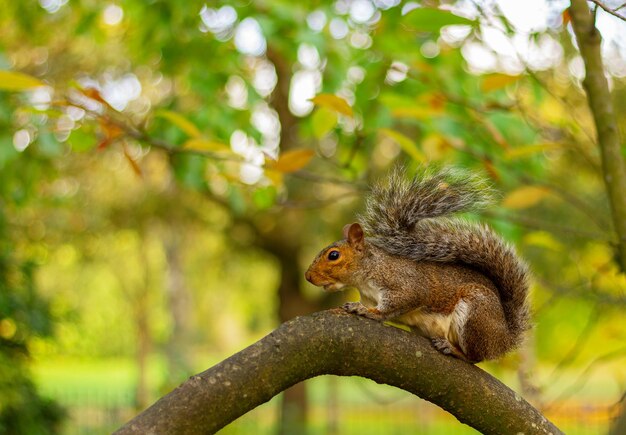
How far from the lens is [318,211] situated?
842 centimetres

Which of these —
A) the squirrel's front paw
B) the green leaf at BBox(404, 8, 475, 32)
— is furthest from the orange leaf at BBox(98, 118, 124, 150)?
the squirrel's front paw

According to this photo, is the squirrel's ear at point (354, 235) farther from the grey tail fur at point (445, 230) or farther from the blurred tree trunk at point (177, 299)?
the blurred tree trunk at point (177, 299)

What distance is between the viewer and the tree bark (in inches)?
68.4

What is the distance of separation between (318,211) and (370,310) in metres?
7.08

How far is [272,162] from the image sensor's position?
6.11 feet

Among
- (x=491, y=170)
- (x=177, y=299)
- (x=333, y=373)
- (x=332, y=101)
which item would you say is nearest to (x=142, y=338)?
(x=177, y=299)

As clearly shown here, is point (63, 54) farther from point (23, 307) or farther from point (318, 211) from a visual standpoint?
point (23, 307)

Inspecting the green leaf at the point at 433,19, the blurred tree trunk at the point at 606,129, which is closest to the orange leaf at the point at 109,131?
the green leaf at the point at 433,19

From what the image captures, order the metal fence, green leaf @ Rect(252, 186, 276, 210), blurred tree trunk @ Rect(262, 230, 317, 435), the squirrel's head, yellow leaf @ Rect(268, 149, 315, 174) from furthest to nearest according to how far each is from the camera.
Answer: blurred tree trunk @ Rect(262, 230, 317, 435) < the metal fence < green leaf @ Rect(252, 186, 276, 210) < yellow leaf @ Rect(268, 149, 315, 174) < the squirrel's head

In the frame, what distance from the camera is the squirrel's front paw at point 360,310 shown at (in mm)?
1273

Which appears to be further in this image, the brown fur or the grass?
the grass

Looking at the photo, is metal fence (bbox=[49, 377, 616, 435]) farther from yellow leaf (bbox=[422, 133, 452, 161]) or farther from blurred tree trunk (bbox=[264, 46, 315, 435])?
yellow leaf (bbox=[422, 133, 452, 161])

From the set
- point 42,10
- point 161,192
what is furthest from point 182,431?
point 161,192

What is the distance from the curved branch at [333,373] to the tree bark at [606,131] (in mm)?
683
